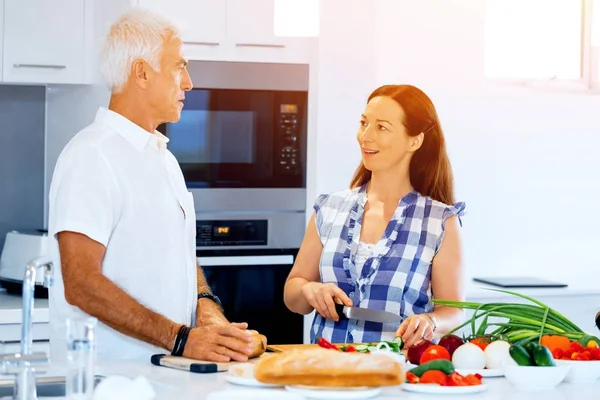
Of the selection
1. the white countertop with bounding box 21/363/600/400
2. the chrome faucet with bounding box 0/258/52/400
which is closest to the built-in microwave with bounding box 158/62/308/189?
the white countertop with bounding box 21/363/600/400

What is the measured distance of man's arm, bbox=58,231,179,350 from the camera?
7.66 ft

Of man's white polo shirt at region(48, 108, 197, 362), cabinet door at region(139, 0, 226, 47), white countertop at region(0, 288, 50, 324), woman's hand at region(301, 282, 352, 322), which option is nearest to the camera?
man's white polo shirt at region(48, 108, 197, 362)

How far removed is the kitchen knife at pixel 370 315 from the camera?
2605 mm

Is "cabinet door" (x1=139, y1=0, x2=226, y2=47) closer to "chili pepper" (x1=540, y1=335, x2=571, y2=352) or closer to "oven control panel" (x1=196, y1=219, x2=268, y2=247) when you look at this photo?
"oven control panel" (x1=196, y1=219, x2=268, y2=247)

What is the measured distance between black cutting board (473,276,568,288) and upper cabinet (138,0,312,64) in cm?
128

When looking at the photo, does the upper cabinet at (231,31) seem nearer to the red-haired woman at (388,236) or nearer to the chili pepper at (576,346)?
the red-haired woman at (388,236)

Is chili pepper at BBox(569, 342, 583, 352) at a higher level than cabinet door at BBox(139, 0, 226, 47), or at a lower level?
lower

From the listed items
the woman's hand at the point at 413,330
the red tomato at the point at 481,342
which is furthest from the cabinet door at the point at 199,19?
the red tomato at the point at 481,342

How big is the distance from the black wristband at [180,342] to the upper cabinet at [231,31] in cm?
172

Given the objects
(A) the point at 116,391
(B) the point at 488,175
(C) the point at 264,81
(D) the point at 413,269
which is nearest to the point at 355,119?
(C) the point at 264,81

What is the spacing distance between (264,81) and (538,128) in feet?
4.90

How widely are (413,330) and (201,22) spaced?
70.1 inches

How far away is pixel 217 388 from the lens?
1983mm

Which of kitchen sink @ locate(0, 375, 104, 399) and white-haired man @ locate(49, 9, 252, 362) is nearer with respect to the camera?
kitchen sink @ locate(0, 375, 104, 399)
